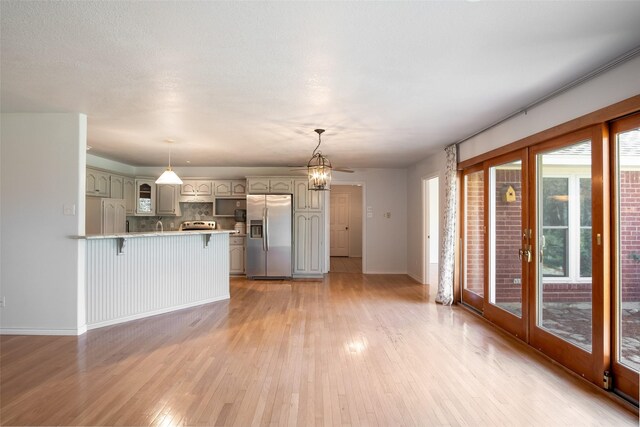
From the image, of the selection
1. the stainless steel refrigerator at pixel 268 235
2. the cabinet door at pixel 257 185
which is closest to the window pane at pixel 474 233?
the stainless steel refrigerator at pixel 268 235

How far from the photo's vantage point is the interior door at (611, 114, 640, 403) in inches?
97.1

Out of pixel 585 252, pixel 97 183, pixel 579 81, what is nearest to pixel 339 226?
pixel 97 183

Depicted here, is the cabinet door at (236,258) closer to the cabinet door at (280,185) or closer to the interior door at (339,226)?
the cabinet door at (280,185)

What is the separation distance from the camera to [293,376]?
278cm

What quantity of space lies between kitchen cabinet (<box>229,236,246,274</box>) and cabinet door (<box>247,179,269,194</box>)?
42.7 inches

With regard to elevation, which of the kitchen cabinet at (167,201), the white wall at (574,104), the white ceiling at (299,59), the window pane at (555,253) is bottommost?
the window pane at (555,253)

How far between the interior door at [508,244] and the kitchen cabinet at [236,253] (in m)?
4.88

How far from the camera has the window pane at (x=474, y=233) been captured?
4.70m

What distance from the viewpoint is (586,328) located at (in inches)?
116

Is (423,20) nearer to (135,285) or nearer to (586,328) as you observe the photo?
(586,328)

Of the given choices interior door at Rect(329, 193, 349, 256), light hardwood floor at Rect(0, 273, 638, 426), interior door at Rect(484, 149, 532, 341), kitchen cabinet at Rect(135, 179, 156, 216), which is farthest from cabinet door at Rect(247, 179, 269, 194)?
interior door at Rect(329, 193, 349, 256)

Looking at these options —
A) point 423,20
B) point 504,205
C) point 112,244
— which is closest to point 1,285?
point 112,244

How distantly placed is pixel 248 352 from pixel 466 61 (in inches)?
121

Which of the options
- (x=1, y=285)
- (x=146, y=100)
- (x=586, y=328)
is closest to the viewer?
(x=586, y=328)
